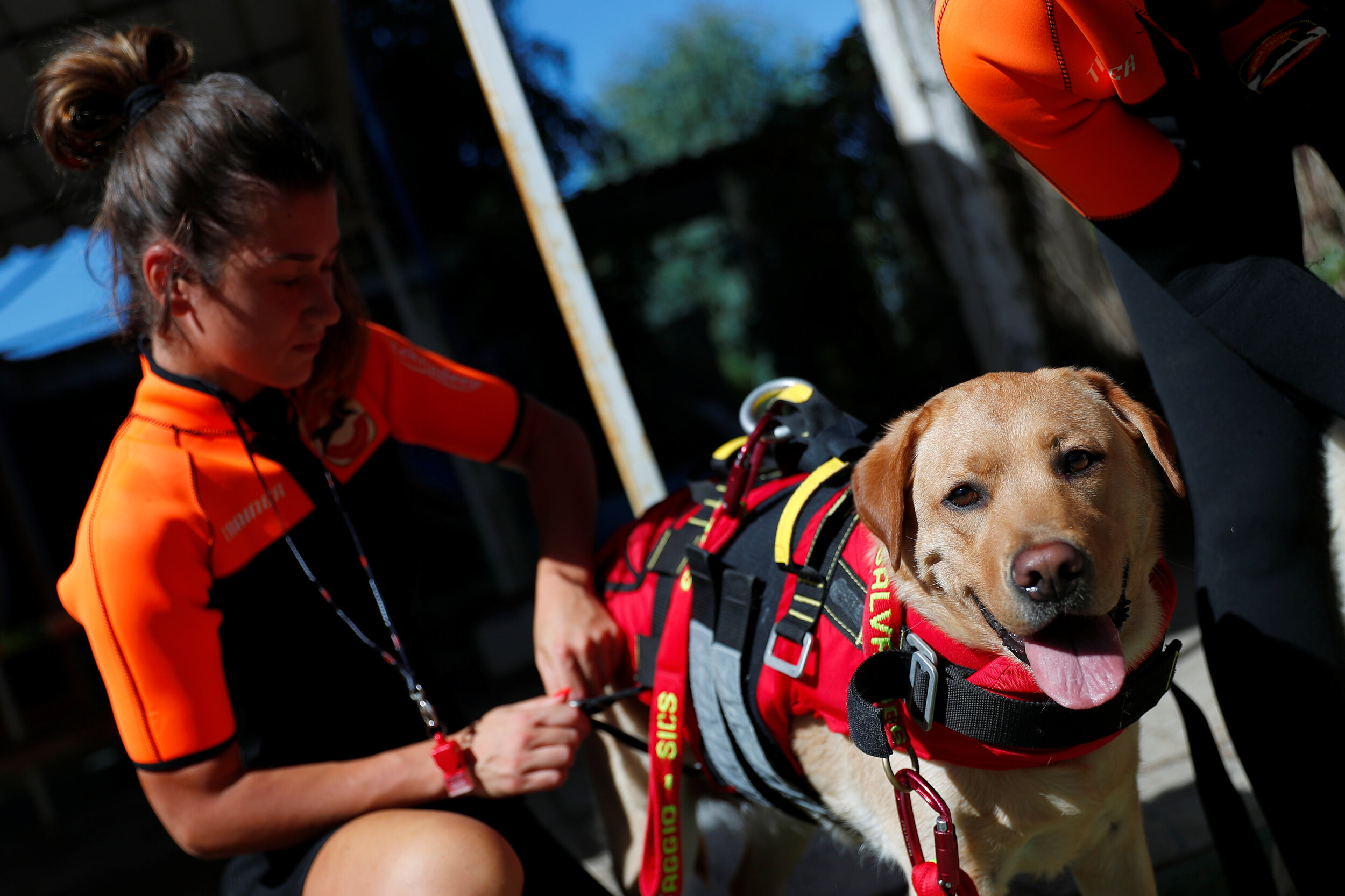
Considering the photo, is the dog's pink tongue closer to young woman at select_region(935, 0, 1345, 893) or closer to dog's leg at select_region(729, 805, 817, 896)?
young woman at select_region(935, 0, 1345, 893)

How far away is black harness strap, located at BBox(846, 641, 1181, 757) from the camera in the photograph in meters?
1.44

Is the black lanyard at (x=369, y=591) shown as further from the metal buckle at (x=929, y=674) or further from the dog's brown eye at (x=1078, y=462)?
the dog's brown eye at (x=1078, y=462)

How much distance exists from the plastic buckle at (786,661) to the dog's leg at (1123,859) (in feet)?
2.16

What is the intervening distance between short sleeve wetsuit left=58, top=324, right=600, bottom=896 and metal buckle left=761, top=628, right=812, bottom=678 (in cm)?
80

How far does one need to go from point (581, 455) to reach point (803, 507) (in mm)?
852

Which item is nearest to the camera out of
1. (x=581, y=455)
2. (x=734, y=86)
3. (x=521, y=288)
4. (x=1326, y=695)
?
(x=1326, y=695)

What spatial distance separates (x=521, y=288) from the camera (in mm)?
7836

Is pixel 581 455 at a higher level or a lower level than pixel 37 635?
higher

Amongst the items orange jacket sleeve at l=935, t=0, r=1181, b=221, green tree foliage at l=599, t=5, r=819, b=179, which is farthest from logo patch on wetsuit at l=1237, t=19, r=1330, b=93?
green tree foliage at l=599, t=5, r=819, b=179

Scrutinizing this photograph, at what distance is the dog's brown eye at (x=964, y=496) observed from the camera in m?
1.51

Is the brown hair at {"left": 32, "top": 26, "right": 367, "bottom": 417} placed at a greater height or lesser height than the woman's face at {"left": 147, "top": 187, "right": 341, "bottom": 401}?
greater

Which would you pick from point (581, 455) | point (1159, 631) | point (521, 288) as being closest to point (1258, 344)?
point (1159, 631)

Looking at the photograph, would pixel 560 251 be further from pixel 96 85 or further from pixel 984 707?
pixel 984 707

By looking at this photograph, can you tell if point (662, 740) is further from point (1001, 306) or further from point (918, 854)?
point (1001, 306)
